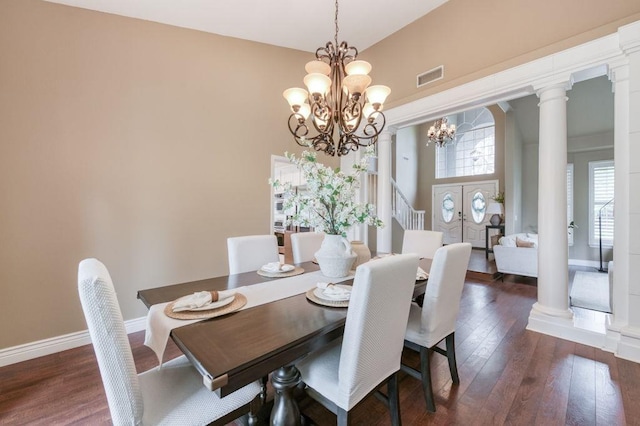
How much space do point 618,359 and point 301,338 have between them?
2922mm

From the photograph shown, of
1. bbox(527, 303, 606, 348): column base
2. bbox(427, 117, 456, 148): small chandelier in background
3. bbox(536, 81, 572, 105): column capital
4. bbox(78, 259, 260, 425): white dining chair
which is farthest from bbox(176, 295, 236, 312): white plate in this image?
bbox(427, 117, 456, 148): small chandelier in background

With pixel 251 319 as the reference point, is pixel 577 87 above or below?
above

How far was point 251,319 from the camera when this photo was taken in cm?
127

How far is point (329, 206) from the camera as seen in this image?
1855 millimetres

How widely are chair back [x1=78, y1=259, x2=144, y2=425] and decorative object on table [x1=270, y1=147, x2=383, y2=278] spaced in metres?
1.08

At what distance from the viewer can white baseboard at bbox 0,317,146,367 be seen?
2.19m

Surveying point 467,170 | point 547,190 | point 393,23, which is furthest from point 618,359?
point 467,170

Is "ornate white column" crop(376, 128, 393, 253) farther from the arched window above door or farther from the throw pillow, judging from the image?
the arched window above door

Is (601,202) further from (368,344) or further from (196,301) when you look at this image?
(196,301)

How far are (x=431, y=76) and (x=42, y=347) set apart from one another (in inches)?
198

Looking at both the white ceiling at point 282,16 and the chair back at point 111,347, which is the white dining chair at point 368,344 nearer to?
the chair back at point 111,347

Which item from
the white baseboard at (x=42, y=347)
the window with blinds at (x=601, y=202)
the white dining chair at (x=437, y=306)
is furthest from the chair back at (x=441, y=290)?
the window with blinds at (x=601, y=202)

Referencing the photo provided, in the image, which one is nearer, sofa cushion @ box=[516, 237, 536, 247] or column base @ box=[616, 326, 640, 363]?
column base @ box=[616, 326, 640, 363]

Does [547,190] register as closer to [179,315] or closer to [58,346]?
[179,315]
